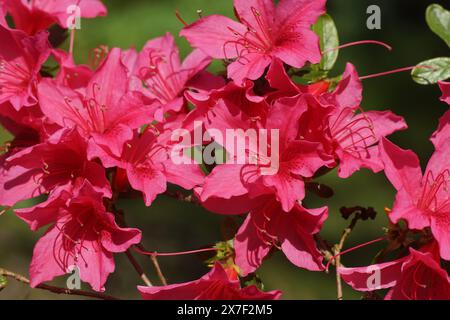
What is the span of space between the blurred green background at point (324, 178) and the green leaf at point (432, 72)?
1533 mm

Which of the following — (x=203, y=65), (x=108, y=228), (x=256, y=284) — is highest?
(x=203, y=65)

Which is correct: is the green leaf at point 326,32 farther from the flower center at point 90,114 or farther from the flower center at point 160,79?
the flower center at point 90,114

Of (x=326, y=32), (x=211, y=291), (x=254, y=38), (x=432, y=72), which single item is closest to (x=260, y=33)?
(x=254, y=38)

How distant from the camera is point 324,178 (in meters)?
3.08

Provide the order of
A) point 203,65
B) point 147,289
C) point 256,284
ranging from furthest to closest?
point 203,65 → point 256,284 → point 147,289

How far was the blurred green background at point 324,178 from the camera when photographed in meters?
2.91

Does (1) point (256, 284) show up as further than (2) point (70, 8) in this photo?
No

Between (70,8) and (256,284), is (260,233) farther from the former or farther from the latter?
(70,8)

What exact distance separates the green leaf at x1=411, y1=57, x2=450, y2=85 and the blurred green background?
60.4 inches

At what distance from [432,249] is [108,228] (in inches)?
18.6

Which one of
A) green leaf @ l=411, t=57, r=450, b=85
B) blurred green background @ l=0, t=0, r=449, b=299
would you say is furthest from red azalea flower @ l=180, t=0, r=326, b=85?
blurred green background @ l=0, t=0, r=449, b=299

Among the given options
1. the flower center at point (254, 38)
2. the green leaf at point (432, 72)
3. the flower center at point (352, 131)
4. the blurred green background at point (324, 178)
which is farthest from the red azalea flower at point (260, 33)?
the blurred green background at point (324, 178)
